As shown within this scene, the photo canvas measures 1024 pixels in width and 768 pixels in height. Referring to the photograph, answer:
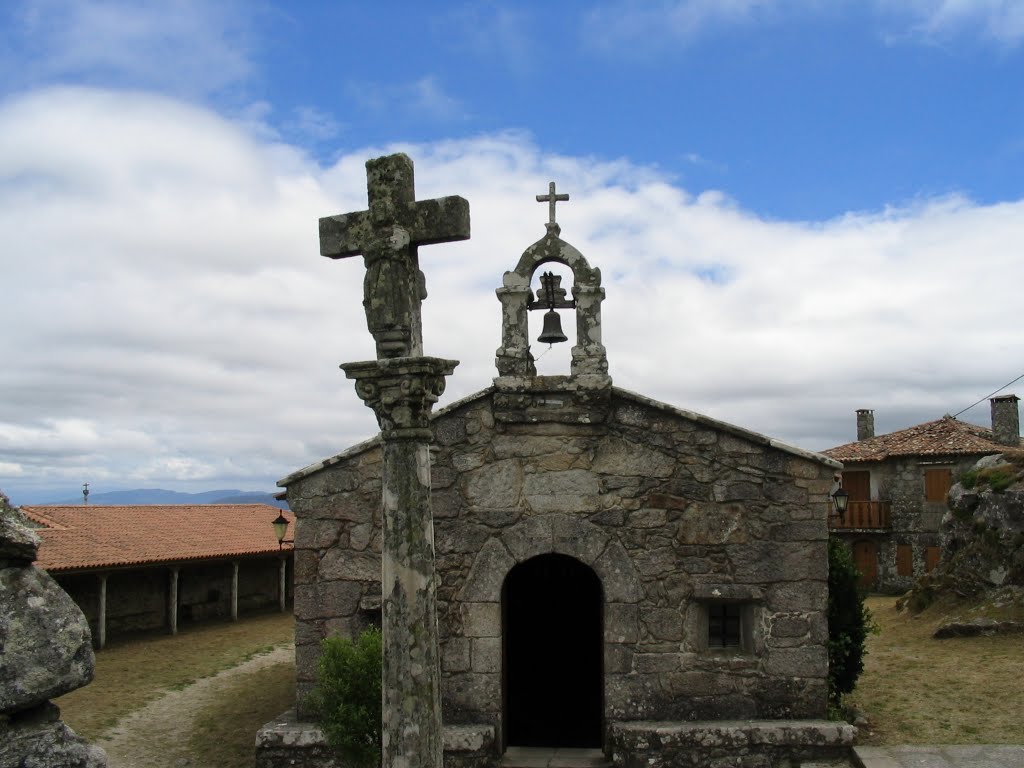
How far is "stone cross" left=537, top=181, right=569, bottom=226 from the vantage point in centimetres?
948

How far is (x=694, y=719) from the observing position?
890 cm

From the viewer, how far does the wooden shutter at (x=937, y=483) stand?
2755 cm

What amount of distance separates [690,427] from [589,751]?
3756mm

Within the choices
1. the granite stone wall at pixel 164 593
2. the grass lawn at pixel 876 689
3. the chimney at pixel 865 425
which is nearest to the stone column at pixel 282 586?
the granite stone wall at pixel 164 593

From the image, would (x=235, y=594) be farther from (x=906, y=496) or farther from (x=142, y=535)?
(x=906, y=496)

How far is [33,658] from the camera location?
3885mm

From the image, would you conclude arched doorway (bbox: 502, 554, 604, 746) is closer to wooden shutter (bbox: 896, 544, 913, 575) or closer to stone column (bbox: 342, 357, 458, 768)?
stone column (bbox: 342, 357, 458, 768)

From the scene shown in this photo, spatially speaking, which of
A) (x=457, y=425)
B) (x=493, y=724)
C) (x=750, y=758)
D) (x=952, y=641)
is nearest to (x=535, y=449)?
(x=457, y=425)

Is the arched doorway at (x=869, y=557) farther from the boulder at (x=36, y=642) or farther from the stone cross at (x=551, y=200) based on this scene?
the boulder at (x=36, y=642)

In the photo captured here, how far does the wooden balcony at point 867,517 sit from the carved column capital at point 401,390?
26.0m

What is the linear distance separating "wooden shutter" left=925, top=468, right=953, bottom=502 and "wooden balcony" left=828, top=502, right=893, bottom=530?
125 cm

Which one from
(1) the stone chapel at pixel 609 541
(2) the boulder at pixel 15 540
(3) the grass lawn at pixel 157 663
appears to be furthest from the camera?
(3) the grass lawn at pixel 157 663

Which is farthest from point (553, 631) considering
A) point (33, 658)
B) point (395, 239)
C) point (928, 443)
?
point (928, 443)

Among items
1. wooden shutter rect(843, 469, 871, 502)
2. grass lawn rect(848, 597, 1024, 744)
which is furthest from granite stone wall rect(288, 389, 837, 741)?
wooden shutter rect(843, 469, 871, 502)
